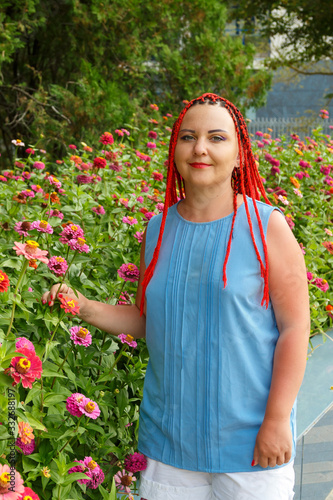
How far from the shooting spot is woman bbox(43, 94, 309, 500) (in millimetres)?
1324

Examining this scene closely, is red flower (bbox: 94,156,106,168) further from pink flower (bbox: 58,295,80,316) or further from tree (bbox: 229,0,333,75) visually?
tree (bbox: 229,0,333,75)

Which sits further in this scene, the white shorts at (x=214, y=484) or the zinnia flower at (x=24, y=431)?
the white shorts at (x=214, y=484)

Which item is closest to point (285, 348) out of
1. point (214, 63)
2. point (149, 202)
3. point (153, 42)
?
point (149, 202)

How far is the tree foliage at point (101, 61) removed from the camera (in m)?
6.48

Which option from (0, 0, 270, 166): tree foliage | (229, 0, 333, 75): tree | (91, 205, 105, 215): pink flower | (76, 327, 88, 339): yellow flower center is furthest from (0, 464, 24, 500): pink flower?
(229, 0, 333, 75): tree

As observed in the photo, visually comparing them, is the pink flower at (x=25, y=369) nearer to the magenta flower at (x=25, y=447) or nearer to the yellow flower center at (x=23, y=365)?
the yellow flower center at (x=23, y=365)

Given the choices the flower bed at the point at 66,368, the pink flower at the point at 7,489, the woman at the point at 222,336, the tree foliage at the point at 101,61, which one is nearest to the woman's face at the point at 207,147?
the woman at the point at 222,336

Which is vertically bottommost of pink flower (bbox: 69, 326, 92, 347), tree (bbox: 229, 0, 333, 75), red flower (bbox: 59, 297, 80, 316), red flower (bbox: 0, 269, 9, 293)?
pink flower (bbox: 69, 326, 92, 347)

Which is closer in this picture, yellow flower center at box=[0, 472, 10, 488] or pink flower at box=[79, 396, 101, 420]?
yellow flower center at box=[0, 472, 10, 488]

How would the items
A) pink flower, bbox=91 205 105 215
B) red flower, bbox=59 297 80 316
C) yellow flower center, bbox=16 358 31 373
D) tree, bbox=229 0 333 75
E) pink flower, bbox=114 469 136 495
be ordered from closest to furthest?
yellow flower center, bbox=16 358 31 373 → red flower, bbox=59 297 80 316 → pink flower, bbox=114 469 136 495 → pink flower, bbox=91 205 105 215 → tree, bbox=229 0 333 75

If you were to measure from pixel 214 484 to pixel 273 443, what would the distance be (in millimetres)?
183

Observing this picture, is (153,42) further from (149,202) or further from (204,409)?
(204,409)

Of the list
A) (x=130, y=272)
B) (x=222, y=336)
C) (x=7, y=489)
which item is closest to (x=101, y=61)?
(x=130, y=272)

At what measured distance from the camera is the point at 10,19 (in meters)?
5.96
